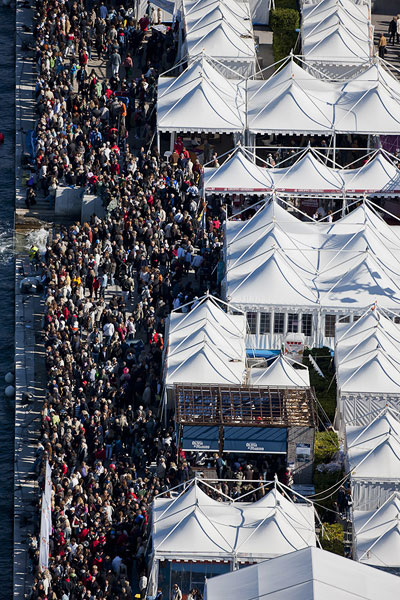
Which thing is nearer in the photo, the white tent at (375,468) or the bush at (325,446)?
the white tent at (375,468)

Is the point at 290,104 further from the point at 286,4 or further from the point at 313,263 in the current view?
the point at 313,263

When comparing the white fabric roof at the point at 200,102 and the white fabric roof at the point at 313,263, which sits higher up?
the white fabric roof at the point at 200,102

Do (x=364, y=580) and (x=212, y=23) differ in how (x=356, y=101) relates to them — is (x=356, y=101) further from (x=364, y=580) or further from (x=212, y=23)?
(x=364, y=580)

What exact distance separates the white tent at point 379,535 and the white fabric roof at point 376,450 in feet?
6.16

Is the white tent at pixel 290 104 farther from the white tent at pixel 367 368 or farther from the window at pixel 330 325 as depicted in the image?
the white tent at pixel 367 368

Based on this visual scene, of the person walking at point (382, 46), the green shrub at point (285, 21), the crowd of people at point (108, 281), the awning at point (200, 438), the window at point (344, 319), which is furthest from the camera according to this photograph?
the green shrub at point (285, 21)

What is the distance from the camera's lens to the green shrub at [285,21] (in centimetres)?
9359

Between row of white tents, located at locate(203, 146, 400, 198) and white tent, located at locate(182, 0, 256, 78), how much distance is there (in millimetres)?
7565

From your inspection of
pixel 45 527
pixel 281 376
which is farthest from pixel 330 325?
pixel 45 527

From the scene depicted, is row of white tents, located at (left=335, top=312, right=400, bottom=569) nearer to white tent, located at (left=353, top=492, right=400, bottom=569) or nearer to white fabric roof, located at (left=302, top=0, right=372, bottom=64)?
white tent, located at (left=353, top=492, right=400, bottom=569)

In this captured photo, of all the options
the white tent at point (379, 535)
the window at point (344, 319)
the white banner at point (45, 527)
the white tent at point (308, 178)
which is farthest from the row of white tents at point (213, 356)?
the white tent at point (308, 178)

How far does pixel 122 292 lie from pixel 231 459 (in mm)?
11727

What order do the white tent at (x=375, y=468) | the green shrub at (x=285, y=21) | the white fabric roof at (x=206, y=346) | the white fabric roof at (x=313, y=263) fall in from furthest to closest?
→ the green shrub at (x=285, y=21)
the white fabric roof at (x=313, y=263)
the white fabric roof at (x=206, y=346)
the white tent at (x=375, y=468)

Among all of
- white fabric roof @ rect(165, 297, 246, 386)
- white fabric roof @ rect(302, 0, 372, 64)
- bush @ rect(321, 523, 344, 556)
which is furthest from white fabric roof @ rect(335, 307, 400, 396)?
white fabric roof @ rect(302, 0, 372, 64)
